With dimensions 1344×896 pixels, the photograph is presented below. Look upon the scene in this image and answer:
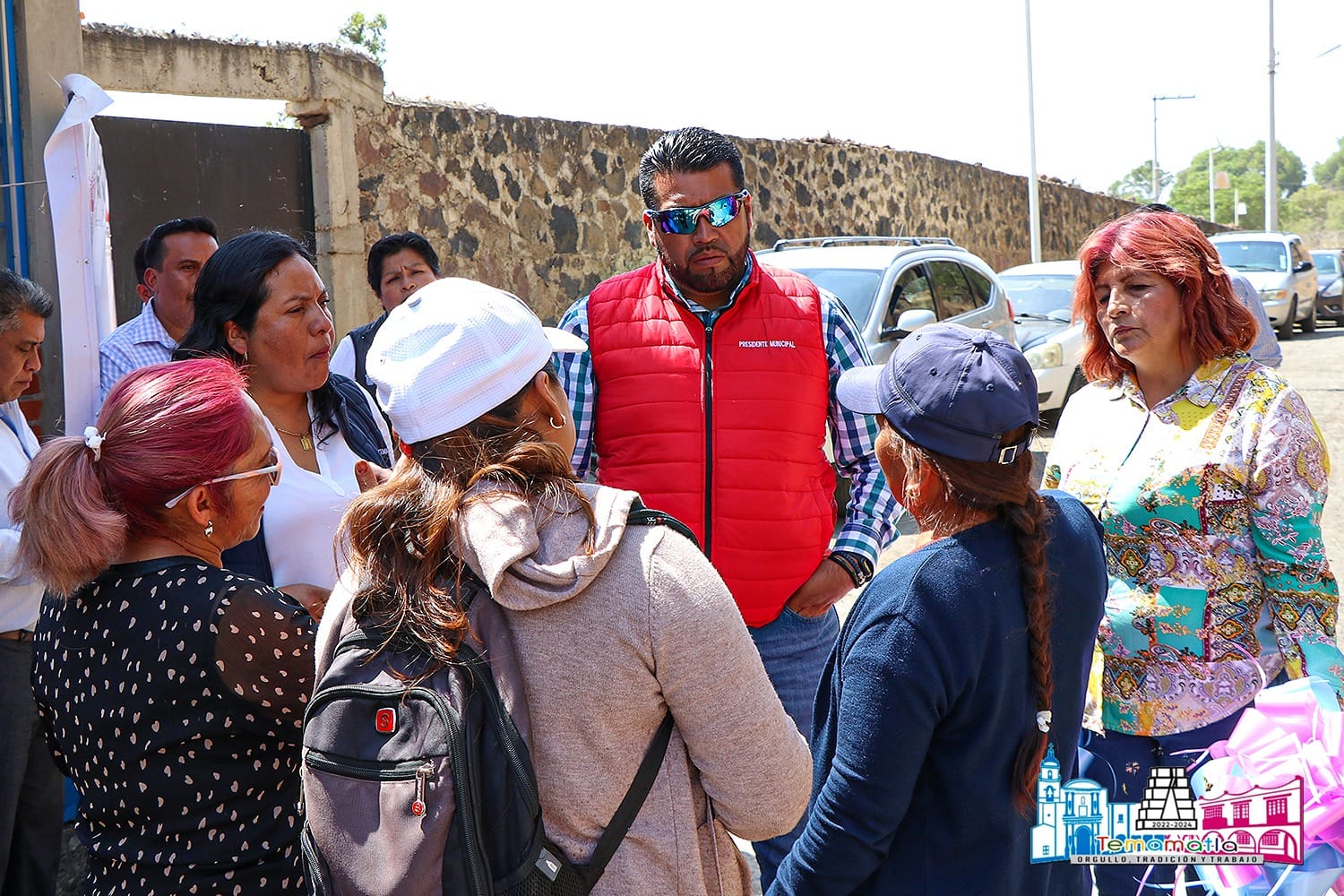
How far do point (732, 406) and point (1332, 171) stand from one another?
594 ft

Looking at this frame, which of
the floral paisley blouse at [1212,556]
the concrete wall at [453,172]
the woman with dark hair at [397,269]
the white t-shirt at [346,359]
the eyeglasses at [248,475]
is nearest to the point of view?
the eyeglasses at [248,475]

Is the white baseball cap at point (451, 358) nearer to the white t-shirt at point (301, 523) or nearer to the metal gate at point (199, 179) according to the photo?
the white t-shirt at point (301, 523)

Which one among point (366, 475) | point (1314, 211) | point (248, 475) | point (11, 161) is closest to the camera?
point (248, 475)

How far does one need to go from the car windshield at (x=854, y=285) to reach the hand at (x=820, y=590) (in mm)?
5358

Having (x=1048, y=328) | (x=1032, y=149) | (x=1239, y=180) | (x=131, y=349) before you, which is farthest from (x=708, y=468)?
(x=1239, y=180)

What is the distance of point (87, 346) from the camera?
12.0 ft

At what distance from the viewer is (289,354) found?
2.90 meters

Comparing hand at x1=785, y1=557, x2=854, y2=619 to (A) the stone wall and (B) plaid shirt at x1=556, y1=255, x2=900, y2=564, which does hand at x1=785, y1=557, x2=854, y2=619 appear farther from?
(A) the stone wall

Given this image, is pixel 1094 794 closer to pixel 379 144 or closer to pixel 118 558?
pixel 118 558

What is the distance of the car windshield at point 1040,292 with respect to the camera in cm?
1209

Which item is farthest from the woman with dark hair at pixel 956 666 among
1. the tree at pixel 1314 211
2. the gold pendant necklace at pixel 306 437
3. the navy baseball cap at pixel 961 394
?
the tree at pixel 1314 211

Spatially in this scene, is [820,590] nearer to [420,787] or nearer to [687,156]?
[687,156]

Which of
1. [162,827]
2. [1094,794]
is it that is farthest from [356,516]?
[1094,794]

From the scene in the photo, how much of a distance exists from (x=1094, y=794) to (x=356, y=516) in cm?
144
